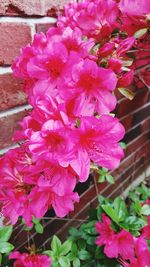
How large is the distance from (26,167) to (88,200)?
83cm

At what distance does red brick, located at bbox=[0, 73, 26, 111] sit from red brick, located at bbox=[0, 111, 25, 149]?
0.04 meters

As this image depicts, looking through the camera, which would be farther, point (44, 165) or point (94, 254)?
point (94, 254)

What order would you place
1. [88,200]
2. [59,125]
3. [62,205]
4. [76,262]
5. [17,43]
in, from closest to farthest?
[59,125] → [62,205] → [17,43] → [76,262] → [88,200]

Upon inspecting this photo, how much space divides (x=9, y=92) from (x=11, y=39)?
139 millimetres

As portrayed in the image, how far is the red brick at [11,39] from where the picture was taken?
757 millimetres

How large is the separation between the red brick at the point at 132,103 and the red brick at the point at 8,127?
604 mm

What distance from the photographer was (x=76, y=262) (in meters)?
1.04

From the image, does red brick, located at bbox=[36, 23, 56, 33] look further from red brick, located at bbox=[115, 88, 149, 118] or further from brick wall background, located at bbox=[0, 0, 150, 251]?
red brick, located at bbox=[115, 88, 149, 118]

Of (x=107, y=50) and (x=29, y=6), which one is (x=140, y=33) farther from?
(x=29, y=6)

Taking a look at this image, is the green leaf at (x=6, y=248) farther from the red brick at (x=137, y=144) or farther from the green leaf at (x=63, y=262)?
the red brick at (x=137, y=144)

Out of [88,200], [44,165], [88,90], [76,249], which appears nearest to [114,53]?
[88,90]

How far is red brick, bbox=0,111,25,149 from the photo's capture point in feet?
2.74

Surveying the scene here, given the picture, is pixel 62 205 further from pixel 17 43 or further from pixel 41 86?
pixel 17 43

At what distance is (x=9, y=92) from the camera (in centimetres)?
82
